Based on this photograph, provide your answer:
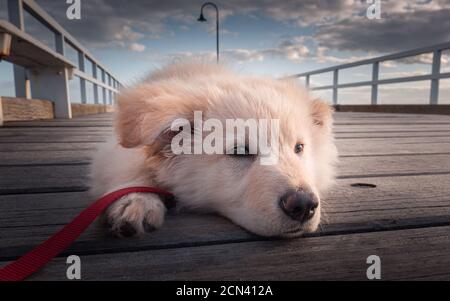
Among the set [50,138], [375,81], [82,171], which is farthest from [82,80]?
[375,81]

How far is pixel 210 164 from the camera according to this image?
1580mm

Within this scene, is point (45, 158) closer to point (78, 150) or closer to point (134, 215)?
point (78, 150)

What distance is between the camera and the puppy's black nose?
1.20 meters

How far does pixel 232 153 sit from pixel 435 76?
859 cm

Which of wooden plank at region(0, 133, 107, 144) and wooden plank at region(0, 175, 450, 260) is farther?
wooden plank at region(0, 133, 107, 144)

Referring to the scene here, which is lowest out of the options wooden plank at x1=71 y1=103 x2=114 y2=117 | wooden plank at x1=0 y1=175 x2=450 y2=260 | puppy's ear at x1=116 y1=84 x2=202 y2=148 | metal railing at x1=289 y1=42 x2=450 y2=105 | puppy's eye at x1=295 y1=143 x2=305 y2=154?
wooden plank at x1=0 y1=175 x2=450 y2=260

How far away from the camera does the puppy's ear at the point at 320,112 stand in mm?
2059

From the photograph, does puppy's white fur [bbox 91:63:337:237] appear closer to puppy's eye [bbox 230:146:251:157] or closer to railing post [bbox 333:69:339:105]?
puppy's eye [bbox 230:146:251:157]

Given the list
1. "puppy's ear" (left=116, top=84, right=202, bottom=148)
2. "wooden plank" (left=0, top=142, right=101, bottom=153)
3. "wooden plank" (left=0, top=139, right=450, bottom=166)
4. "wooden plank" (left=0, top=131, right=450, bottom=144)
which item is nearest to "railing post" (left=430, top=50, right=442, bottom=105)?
"wooden plank" (left=0, top=131, right=450, bottom=144)

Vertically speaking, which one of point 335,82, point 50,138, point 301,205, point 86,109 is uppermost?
point 335,82

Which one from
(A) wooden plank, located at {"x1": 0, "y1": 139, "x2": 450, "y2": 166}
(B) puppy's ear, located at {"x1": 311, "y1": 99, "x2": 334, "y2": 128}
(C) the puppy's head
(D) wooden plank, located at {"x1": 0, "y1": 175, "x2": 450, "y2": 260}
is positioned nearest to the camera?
(D) wooden plank, located at {"x1": 0, "y1": 175, "x2": 450, "y2": 260}

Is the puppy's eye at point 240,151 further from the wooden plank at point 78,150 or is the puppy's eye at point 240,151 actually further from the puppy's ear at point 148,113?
the wooden plank at point 78,150

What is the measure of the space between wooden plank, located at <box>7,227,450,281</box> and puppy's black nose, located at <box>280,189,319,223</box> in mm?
86
